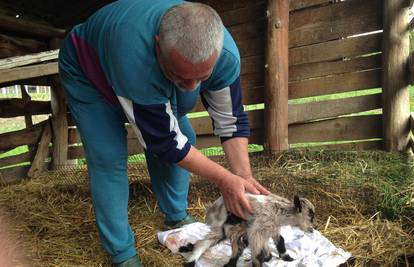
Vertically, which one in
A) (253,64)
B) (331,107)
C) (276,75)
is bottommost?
(331,107)

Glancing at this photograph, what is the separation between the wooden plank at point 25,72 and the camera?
4316 mm

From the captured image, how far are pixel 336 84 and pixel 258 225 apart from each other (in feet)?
9.60

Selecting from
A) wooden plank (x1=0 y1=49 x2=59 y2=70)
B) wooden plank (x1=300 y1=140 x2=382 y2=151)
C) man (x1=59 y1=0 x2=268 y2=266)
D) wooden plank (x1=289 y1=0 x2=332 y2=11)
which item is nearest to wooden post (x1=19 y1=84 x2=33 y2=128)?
wooden plank (x1=0 y1=49 x2=59 y2=70)

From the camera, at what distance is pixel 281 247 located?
281 cm

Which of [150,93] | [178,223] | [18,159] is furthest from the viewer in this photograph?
[18,159]

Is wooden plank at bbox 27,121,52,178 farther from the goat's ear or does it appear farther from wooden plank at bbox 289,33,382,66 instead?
the goat's ear

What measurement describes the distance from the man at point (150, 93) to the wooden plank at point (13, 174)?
3.24m

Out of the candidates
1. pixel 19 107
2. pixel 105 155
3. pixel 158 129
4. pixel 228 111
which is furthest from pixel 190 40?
pixel 19 107

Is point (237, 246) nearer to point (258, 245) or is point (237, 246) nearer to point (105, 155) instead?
point (258, 245)

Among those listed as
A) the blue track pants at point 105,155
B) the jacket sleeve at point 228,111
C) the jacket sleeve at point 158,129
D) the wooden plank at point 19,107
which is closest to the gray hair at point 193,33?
the jacket sleeve at point 158,129

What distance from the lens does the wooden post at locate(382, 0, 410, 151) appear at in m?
4.53

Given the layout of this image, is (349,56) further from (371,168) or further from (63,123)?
(63,123)

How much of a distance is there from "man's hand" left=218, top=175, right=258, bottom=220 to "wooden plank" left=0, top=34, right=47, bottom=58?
4.13 meters

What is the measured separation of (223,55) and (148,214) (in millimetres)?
2110
